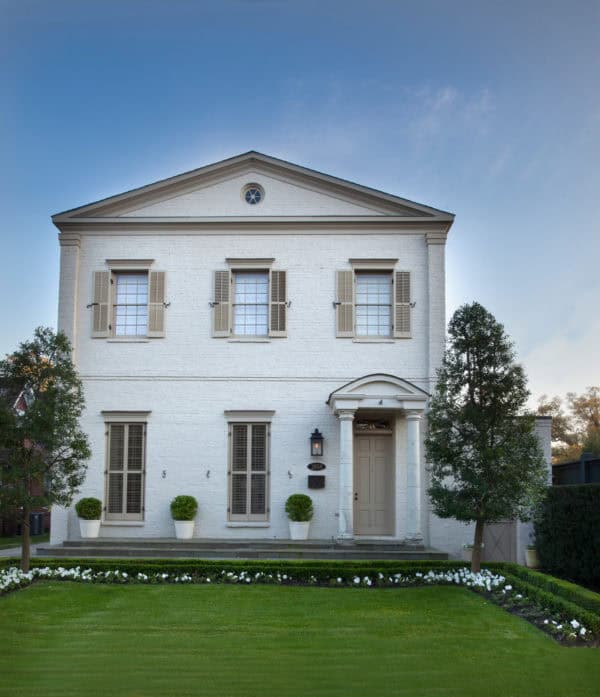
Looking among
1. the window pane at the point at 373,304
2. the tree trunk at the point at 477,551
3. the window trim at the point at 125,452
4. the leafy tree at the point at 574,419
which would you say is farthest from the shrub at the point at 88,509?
the leafy tree at the point at 574,419

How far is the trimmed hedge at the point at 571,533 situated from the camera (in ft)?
45.9

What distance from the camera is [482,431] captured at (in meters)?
13.5

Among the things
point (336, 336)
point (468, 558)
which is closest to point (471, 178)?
point (336, 336)

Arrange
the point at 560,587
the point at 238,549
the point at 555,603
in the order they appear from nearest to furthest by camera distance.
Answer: the point at 555,603 → the point at 560,587 → the point at 238,549

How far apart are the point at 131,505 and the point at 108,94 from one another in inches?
350

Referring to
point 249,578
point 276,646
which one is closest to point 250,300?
point 249,578

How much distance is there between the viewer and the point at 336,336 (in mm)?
18141

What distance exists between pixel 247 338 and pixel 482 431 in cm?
666

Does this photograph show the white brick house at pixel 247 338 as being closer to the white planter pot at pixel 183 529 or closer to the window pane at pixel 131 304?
the window pane at pixel 131 304

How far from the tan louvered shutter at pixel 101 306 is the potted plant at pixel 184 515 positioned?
426 centimetres

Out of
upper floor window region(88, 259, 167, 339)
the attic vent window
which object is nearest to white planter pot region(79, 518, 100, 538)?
upper floor window region(88, 259, 167, 339)

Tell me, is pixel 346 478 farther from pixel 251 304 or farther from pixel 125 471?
pixel 125 471

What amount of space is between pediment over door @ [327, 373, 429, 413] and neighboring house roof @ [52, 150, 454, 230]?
12.9 feet

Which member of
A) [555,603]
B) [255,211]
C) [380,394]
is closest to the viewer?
[555,603]
